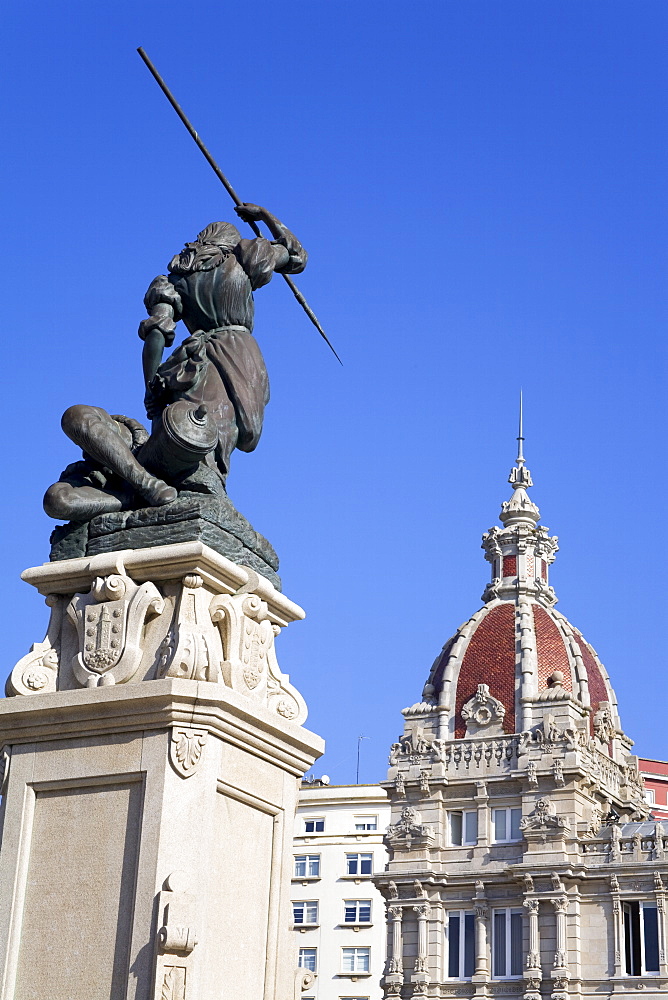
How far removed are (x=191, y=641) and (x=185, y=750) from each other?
1.84 feet

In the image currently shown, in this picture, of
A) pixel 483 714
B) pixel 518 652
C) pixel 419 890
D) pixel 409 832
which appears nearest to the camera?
pixel 419 890

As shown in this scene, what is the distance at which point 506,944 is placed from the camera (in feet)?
145

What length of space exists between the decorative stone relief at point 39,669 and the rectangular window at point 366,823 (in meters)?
48.4

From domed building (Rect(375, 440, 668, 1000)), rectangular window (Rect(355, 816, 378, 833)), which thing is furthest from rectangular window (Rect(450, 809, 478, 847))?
rectangular window (Rect(355, 816, 378, 833))

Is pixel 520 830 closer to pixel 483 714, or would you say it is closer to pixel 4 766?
pixel 483 714

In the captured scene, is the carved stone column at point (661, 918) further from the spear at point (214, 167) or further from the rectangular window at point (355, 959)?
the spear at point (214, 167)

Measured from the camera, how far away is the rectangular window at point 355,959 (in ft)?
172

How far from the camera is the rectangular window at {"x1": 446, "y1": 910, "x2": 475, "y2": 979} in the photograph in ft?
146

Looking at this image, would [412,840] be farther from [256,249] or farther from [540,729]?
[256,249]

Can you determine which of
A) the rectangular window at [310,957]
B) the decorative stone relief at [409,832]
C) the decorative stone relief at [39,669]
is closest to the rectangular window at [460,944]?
the decorative stone relief at [409,832]

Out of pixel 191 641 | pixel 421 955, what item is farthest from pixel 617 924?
pixel 191 641

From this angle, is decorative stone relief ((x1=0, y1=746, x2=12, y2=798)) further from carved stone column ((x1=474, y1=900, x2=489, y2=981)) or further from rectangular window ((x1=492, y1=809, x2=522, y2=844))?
rectangular window ((x1=492, y1=809, x2=522, y2=844))

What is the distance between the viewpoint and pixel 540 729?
46.2 metres

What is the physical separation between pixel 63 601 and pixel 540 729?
131ft
